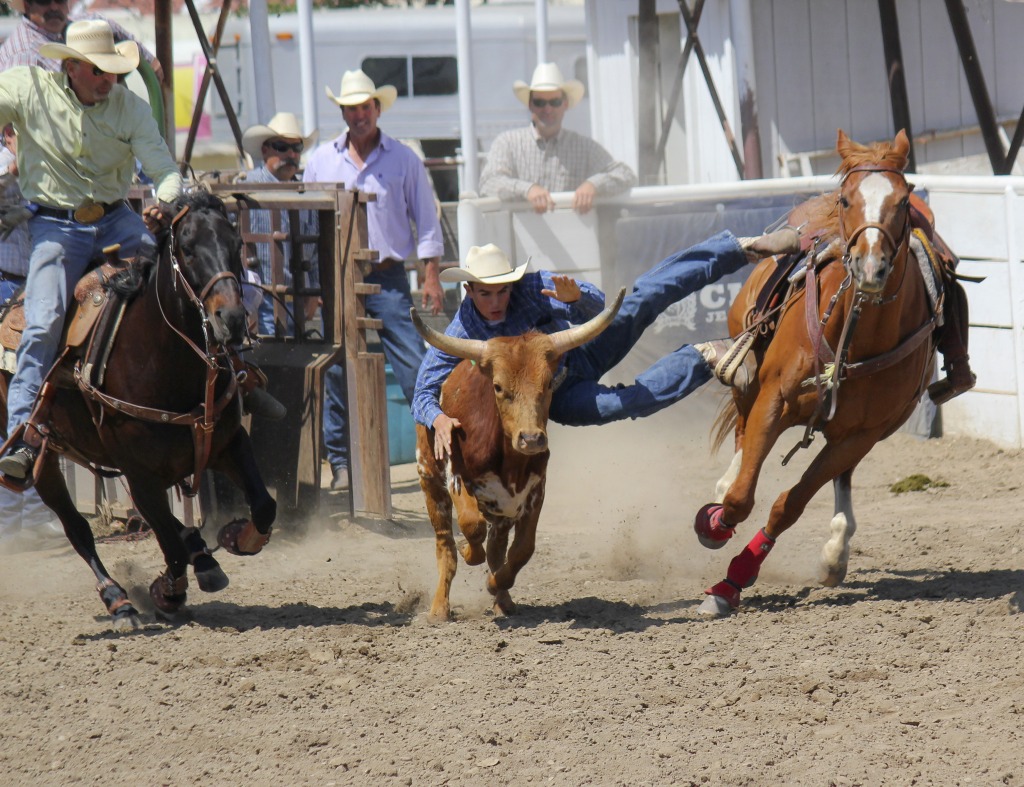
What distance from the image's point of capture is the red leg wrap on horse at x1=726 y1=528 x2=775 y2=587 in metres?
5.84

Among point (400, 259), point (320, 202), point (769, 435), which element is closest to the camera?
point (769, 435)

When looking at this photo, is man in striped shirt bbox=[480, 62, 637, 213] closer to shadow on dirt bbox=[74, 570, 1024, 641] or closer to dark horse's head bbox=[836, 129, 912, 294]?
shadow on dirt bbox=[74, 570, 1024, 641]

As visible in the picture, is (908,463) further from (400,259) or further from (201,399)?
(201,399)

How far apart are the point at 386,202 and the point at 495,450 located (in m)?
3.48

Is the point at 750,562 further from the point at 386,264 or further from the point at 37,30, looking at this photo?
the point at 37,30

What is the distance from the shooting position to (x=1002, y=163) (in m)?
10.3

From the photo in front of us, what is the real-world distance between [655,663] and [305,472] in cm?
339

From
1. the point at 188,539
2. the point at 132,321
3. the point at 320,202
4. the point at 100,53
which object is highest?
the point at 100,53

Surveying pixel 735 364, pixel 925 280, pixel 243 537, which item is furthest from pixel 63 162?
pixel 925 280

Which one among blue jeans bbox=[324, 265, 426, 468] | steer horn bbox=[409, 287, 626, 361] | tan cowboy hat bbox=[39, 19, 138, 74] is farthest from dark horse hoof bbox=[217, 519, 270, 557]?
blue jeans bbox=[324, 265, 426, 468]

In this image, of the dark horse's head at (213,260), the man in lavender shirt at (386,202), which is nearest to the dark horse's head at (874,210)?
the dark horse's head at (213,260)

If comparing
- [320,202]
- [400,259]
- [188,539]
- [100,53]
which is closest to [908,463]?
[400,259]

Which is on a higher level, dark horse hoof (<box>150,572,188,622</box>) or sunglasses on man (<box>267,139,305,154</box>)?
sunglasses on man (<box>267,139,305,154</box>)

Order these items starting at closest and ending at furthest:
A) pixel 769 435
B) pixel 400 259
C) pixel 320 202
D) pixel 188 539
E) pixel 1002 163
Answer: pixel 769 435 → pixel 188 539 → pixel 320 202 → pixel 400 259 → pixel 1002 163
